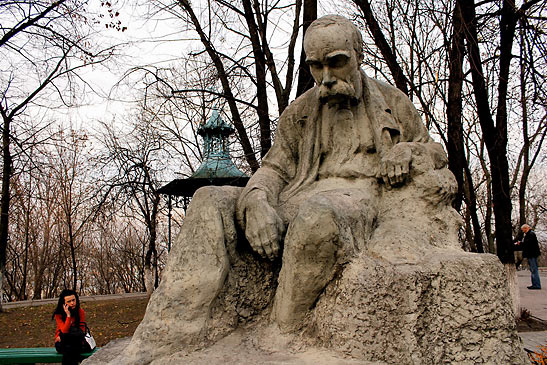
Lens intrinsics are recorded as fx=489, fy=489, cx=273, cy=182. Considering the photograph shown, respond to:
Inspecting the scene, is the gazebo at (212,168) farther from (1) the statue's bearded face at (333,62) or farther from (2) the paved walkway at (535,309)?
(1) the statue's bearded face at (333,62)

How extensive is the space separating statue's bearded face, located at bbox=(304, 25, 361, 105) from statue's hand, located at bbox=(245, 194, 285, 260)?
2.51ft

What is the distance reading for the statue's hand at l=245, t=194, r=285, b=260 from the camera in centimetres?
242

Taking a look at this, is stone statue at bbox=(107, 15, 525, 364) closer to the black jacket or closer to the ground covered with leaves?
the ground covered with leaves

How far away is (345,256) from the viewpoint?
2.27 m

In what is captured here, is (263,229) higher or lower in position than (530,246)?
higher

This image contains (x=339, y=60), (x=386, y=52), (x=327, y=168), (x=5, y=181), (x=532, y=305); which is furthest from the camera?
(x=5, y=181)

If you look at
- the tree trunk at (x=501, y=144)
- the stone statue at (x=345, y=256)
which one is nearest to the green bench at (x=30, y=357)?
the stone statue at (x=345, y=256)

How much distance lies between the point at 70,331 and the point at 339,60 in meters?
3.75

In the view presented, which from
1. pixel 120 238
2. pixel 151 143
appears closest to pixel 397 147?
pixel 151 143

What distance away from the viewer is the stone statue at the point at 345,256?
216 cm

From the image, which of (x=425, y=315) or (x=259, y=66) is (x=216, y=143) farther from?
(x=425, y=315)

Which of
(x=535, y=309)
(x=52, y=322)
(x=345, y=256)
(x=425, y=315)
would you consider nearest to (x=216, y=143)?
(x=52, y=322)

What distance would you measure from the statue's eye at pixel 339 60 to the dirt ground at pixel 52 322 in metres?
7.15

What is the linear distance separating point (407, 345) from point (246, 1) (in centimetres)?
844
